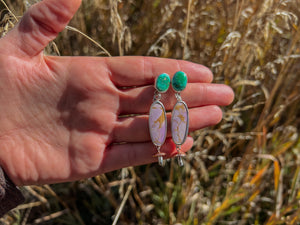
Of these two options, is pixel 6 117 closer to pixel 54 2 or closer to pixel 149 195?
pixel 54 2

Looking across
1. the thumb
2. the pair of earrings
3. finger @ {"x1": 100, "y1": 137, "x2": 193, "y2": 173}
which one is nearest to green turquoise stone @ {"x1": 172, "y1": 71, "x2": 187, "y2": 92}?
the pair of earrings

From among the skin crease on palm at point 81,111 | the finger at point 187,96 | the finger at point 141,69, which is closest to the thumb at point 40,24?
the skin crease on palm at point 81,111

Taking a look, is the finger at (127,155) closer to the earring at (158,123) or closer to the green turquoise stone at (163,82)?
the earring at (158,123)

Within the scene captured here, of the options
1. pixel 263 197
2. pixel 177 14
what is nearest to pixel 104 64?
pixel 177 14

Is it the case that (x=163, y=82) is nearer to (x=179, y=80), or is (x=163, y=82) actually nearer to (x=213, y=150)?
(x=179, y=80)

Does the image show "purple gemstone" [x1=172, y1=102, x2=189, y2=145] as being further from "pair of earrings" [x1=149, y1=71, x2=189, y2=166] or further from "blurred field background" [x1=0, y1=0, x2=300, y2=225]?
"blurred field background" [x1=0, y1=0, x2=300, y2=225]
